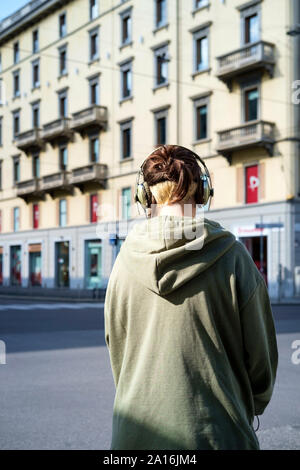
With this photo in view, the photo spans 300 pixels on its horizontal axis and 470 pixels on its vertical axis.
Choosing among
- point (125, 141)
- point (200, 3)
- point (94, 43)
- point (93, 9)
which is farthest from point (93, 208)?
point (200, 3)

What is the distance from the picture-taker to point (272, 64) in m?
25.2

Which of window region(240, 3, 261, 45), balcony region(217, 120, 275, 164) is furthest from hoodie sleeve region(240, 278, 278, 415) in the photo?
window region(240, 3, 261, 45)

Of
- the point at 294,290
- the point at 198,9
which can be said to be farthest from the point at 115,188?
the point at 294,290

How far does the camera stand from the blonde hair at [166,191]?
75.2 inches

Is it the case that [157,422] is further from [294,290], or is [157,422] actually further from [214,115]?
[214,115]

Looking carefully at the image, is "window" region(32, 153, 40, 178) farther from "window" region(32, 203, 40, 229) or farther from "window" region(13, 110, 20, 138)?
"window" region(13, 110, 20, 138)

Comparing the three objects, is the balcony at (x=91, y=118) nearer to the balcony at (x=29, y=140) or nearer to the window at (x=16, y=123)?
the balcony at (x=29, y=140)

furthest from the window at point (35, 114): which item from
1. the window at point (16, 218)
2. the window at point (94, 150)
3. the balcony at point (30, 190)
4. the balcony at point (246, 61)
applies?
the balcony at point (246, 61)

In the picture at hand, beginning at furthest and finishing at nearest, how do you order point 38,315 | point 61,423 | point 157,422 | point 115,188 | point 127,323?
point 115,188 → point 38,315 → point 61,423 → point 127,323 → point 157,422

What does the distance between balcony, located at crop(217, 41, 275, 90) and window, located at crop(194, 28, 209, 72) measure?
1.76 m

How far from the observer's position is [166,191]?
1.92m

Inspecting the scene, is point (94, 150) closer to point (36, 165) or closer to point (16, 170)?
point (36, 165)

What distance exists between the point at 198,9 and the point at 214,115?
5.25 meters

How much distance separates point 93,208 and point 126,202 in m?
3.60
